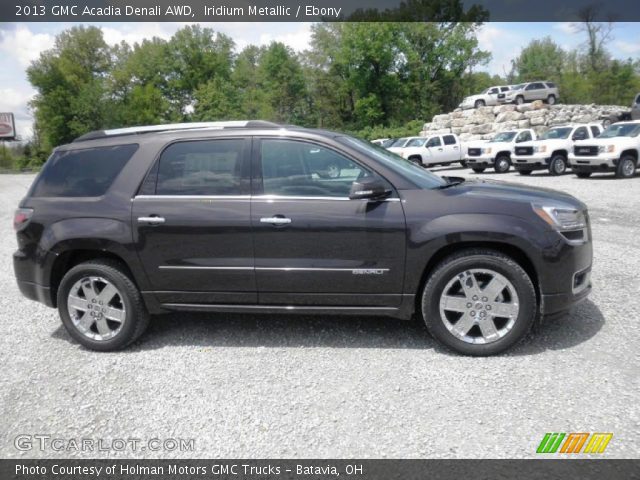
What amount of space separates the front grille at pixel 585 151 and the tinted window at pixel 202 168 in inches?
627

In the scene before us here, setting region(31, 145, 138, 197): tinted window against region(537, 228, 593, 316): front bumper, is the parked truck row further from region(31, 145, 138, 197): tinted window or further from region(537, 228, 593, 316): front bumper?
region(31, 145, 138, 197): tinted window

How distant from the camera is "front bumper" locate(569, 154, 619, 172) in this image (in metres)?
16.0

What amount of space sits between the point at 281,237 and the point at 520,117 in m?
36.9

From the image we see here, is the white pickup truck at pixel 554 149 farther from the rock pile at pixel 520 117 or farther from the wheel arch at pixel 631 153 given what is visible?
the rock pile at pixel 520 117

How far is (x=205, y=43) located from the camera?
66625mm

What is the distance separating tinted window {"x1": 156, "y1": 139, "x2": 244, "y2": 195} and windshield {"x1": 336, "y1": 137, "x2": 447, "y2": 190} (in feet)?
2.93

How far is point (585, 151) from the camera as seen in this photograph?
54.2 feet

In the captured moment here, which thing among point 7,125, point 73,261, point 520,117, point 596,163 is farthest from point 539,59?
point 73,261

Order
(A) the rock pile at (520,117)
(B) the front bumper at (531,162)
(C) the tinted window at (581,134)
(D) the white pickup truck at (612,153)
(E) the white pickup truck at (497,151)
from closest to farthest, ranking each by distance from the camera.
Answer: (D) the white pickup truck at (612,153), (C) the tinted window at (581,134), (B) the front bumper at (531,162), (E) the white pickup truck at (497,151), (A) the rock pile at (520,117)

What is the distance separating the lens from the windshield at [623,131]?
1636cm

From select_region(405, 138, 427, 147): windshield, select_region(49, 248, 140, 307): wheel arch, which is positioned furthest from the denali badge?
select_region(405, 138, 427, 147): windshield

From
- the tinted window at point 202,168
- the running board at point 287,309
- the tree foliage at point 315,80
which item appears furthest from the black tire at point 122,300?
the tree foliage at point 315,80

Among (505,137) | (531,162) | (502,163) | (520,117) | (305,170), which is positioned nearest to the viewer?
(305,170)

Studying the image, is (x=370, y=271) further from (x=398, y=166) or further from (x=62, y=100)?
(x=62, y=100)
